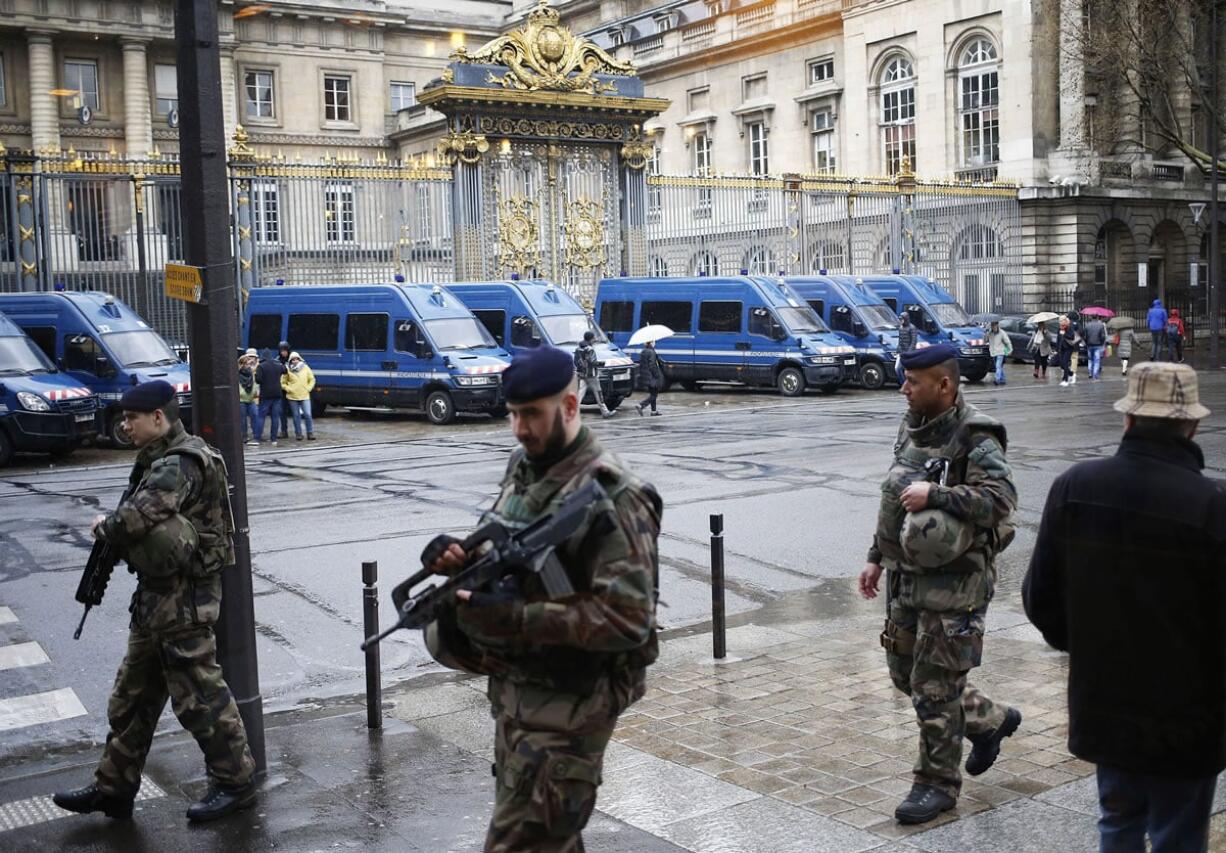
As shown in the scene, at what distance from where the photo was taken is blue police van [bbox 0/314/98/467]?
1847 centimetres

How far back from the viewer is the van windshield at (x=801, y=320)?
27.1 metres

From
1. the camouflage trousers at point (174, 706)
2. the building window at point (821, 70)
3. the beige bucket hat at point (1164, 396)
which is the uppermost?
the building window at point (821, 70)

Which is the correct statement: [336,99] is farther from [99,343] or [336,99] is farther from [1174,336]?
[99,343]

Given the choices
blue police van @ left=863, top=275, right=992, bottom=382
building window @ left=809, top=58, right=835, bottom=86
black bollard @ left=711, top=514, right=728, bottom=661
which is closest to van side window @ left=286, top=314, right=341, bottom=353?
blue police van @ left=863, top=275, right=992, bottom=382

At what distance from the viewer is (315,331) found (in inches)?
985

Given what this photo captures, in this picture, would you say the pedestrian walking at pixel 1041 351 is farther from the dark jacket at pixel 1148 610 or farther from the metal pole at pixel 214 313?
the dark jacket at pixel 1148 610

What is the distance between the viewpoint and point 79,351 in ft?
68.6

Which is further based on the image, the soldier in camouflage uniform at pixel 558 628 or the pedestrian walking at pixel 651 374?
the pedestrian walking at pixel 651 374

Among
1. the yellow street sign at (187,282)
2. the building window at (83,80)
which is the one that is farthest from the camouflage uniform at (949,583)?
the building window at (83,80)

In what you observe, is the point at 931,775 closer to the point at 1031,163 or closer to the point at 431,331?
the point at 431,331

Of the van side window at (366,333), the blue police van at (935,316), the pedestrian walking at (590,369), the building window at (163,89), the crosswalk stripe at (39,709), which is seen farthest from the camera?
the building window at (163,89)

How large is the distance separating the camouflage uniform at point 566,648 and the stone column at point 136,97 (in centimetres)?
5343

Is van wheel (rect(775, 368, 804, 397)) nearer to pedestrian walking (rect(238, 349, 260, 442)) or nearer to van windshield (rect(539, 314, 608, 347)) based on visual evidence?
van windshield (rect(539, 314, 608, 347))

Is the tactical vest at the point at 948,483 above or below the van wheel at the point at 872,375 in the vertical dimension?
above
